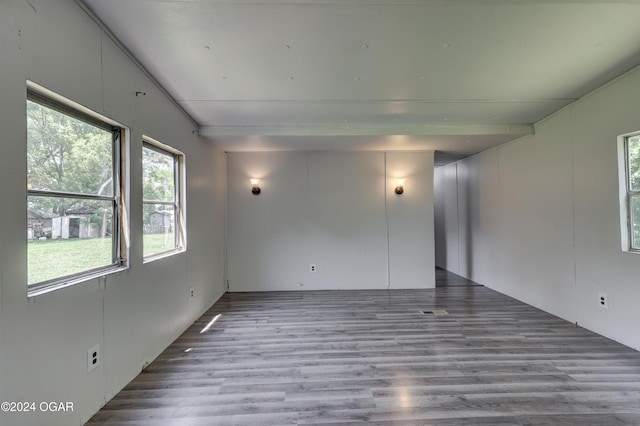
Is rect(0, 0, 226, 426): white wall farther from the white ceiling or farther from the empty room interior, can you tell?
the white ceiling

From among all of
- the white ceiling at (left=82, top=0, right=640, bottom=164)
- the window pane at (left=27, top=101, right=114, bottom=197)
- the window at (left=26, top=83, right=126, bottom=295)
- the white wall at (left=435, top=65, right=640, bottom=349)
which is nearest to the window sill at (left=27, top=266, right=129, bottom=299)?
the window at (left=26, top=83, right=126, bottom=295)

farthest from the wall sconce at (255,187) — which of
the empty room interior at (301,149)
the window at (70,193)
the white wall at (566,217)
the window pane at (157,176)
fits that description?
the white wall at (566,217)

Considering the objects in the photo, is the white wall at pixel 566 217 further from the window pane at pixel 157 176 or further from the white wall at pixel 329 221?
the window pane at pixel 157 176

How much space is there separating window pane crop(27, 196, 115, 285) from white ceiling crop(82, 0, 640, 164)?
4.46 feet

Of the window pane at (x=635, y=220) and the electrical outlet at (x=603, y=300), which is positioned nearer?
the window pane at (x=635, y=220)

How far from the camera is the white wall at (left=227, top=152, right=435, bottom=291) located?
524 cm

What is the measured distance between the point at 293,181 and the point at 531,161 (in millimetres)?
3873

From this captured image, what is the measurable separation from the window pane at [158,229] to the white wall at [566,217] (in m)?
4.95

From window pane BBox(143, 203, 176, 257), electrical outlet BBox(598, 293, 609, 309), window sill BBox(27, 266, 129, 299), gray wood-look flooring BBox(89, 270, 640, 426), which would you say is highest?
window pane BBox(143, 203, 176, 257)

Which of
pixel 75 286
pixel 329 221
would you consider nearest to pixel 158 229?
pixel 75 286

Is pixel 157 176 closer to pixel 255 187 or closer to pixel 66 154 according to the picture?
pixel 66 154

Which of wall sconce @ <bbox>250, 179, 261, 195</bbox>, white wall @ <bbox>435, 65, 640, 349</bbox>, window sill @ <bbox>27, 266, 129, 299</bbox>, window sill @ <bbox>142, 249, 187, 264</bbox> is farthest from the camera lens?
wall sconce @ <bbox>250, 179, 261, 195</bbox>

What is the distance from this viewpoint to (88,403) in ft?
6.21

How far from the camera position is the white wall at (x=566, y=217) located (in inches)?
115
